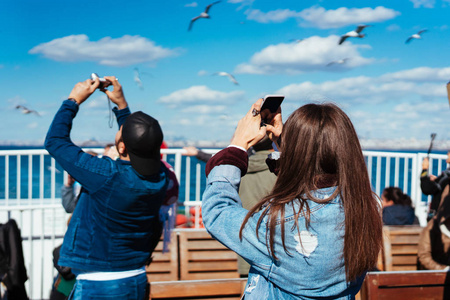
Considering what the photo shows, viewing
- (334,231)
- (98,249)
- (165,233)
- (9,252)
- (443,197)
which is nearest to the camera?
(334,231)

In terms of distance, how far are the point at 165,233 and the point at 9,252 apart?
1.37m

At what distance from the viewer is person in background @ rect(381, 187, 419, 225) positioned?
467 cm

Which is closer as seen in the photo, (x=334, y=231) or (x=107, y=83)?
(x=334, y=231)

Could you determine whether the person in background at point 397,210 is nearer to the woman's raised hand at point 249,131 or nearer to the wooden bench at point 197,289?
the wooden bench at point 197,289

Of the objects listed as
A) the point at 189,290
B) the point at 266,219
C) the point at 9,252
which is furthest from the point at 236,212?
the point at 9,252

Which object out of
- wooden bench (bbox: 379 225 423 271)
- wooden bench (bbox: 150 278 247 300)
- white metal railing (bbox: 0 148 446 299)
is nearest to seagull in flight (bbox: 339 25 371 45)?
white metal railing (bbox: 0 148 446 299)

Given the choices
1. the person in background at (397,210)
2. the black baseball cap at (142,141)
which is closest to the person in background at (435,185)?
the person in background at (397,210)

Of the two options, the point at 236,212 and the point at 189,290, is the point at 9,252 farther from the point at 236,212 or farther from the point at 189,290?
the point at 236,212

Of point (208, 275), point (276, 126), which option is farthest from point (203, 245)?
point (276, 126)

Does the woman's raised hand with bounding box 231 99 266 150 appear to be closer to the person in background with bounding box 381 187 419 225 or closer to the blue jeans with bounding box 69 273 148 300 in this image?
the blue jeans with bounding box 69 273 148 300

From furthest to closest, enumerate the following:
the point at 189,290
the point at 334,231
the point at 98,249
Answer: the point at 189,290 → the point at 98,249 → the point at 334,231

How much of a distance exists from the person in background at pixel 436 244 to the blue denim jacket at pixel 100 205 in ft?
8.89

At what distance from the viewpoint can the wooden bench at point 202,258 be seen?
12.9 feet

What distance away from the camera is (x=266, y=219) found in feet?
3.98
